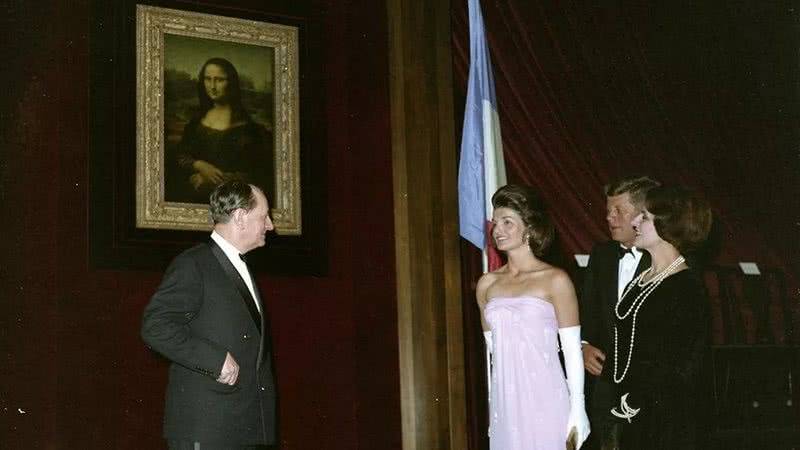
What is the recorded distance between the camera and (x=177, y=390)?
390 centimetres

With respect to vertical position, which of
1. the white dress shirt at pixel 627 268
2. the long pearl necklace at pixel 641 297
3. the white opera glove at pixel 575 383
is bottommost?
the white opera glove at pixel 575 383

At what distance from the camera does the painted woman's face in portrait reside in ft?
19.0

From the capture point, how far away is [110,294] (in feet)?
17.4

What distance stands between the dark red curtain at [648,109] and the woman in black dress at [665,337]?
6.16 feet

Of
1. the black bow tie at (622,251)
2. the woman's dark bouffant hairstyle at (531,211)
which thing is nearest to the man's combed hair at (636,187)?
the black bow tie at (622,251)

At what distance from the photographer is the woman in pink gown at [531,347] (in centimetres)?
410

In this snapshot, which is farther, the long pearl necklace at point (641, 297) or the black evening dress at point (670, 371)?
the long pearl necklace at point (641, 297)

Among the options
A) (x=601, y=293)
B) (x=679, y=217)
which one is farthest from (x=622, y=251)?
(x=679, y=217)

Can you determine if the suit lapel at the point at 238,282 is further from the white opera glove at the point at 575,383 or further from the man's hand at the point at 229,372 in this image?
the white opera glove at the point at 575,383

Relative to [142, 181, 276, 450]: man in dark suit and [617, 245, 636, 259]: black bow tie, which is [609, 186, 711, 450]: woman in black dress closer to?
[617, 245, 636, 259]: black bow tie

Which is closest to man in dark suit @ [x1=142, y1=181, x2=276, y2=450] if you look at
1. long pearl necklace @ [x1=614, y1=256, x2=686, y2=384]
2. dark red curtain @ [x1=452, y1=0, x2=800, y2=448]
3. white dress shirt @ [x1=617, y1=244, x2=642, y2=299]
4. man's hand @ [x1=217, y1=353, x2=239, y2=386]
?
man's hand @ [x1=217, y1=353, x2=239, y2=386]

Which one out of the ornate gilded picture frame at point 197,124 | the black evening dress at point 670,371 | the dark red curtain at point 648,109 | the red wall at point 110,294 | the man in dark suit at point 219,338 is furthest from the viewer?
the dark red curtain at point 648,109

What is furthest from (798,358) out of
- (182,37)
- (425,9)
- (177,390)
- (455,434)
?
(182,37)

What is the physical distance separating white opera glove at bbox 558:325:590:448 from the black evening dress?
0.35 metres
